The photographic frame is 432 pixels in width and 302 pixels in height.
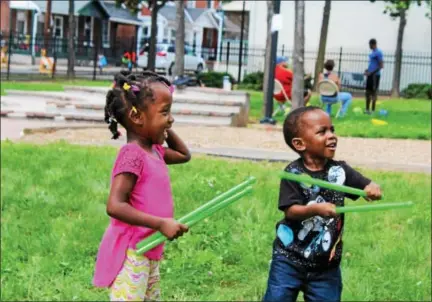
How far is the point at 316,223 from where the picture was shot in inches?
135

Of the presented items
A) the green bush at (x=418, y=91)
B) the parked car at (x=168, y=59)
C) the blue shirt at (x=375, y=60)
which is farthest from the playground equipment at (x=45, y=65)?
the blue shirt at (x=375, y=60)

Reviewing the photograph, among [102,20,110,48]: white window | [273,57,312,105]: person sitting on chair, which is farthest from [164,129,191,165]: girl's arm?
[102,20,110,48]: white window

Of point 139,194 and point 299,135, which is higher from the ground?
point 299,135

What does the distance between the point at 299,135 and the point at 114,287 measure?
916mm

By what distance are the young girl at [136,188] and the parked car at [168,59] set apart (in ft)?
135

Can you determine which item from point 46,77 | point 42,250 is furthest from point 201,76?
point 42,250

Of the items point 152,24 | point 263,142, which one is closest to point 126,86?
point 263,142

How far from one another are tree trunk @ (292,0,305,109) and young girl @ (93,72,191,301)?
46.2 feet

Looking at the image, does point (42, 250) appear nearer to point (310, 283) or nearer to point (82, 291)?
point (82, 291)

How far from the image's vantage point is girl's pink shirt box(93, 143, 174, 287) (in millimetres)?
3133

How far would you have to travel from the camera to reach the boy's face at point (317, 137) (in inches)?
132

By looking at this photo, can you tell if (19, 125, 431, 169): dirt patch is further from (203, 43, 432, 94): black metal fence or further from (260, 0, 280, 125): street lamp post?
(203, 43, 432, 94): black metal fence

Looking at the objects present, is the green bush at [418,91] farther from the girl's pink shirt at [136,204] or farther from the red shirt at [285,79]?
the girl's pink shirt at [136,204]

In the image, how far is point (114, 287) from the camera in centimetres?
324
